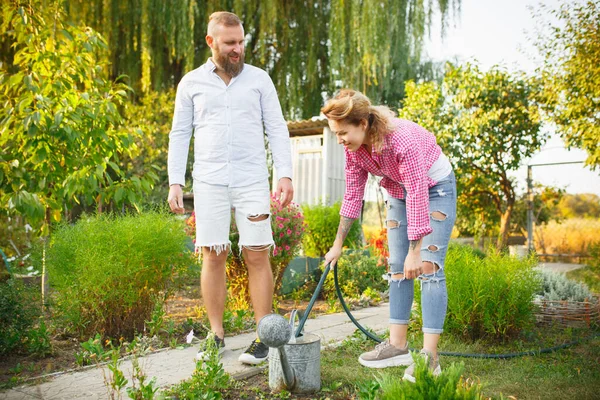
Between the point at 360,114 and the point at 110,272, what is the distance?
147 centimetres

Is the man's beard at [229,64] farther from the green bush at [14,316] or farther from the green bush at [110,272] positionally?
the green bush at [14,316]

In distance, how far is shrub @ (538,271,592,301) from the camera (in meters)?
3.61

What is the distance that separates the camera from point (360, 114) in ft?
6.83

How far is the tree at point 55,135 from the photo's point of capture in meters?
2.83

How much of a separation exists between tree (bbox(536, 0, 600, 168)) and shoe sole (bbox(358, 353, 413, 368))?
4.03 meters

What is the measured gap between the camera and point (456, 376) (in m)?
1.44

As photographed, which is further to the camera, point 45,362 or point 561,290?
point 561,290

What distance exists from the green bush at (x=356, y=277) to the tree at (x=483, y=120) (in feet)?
9.16

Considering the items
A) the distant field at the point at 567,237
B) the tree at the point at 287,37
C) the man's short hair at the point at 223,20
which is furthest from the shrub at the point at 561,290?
the distant field at the point at 567,237

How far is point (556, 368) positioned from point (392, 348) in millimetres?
743

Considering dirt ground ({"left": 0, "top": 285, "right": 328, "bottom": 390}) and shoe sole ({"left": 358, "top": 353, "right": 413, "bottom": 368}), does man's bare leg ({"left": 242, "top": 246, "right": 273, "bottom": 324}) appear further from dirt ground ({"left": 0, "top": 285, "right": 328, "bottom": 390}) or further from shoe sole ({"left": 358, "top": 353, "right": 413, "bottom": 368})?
dirt ground ({"left": 0, "top": 285, "right": 328, "bottom": 390})

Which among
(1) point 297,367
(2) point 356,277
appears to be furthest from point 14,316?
(2) point 356,277

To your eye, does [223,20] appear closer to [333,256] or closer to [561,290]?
[333,256]

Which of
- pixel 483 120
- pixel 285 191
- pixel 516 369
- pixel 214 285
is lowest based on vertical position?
pixel 516 369
